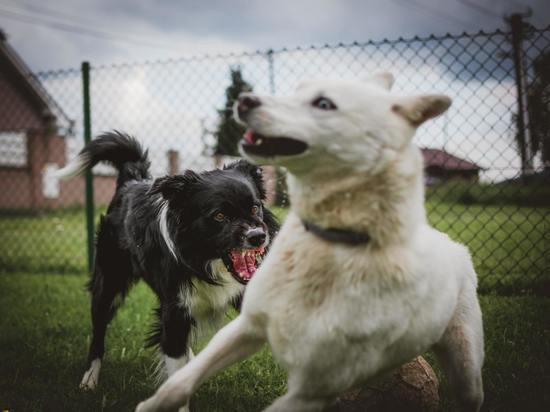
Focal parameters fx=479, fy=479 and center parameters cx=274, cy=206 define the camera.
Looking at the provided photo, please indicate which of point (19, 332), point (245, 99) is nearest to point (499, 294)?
point (245, 99)

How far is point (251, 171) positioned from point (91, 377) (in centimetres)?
185

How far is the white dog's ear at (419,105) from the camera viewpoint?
1.80m

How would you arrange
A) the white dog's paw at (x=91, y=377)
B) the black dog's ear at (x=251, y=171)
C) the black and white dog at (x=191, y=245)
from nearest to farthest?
1. the black and white dog at (x=191, y=245)
2. the white dog's paw at (x=91, y=377)
3. the black dog's ear at (x=251, y=171)

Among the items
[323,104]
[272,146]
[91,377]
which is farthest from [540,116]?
[91,377]

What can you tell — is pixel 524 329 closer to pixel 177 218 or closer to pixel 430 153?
pixel 430 153

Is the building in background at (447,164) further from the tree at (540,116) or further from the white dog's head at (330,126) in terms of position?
the white dog's head at (330,126)

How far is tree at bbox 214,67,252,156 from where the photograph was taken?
5680 millimetres

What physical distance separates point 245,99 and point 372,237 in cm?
68

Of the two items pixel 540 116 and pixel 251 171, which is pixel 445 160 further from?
pixel 251 171

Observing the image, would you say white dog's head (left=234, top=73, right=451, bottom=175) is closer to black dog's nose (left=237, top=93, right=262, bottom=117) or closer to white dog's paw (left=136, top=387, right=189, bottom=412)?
black dog's nose (left=237, top=93, right=262, bottom=117)

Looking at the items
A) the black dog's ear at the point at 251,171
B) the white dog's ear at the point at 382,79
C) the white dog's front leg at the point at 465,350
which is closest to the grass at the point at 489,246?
the black dog's ear at the point at 251,171

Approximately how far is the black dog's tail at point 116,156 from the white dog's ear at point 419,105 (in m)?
2.74

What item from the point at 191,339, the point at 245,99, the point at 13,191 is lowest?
the point at 13,191

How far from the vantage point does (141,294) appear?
5.77m
